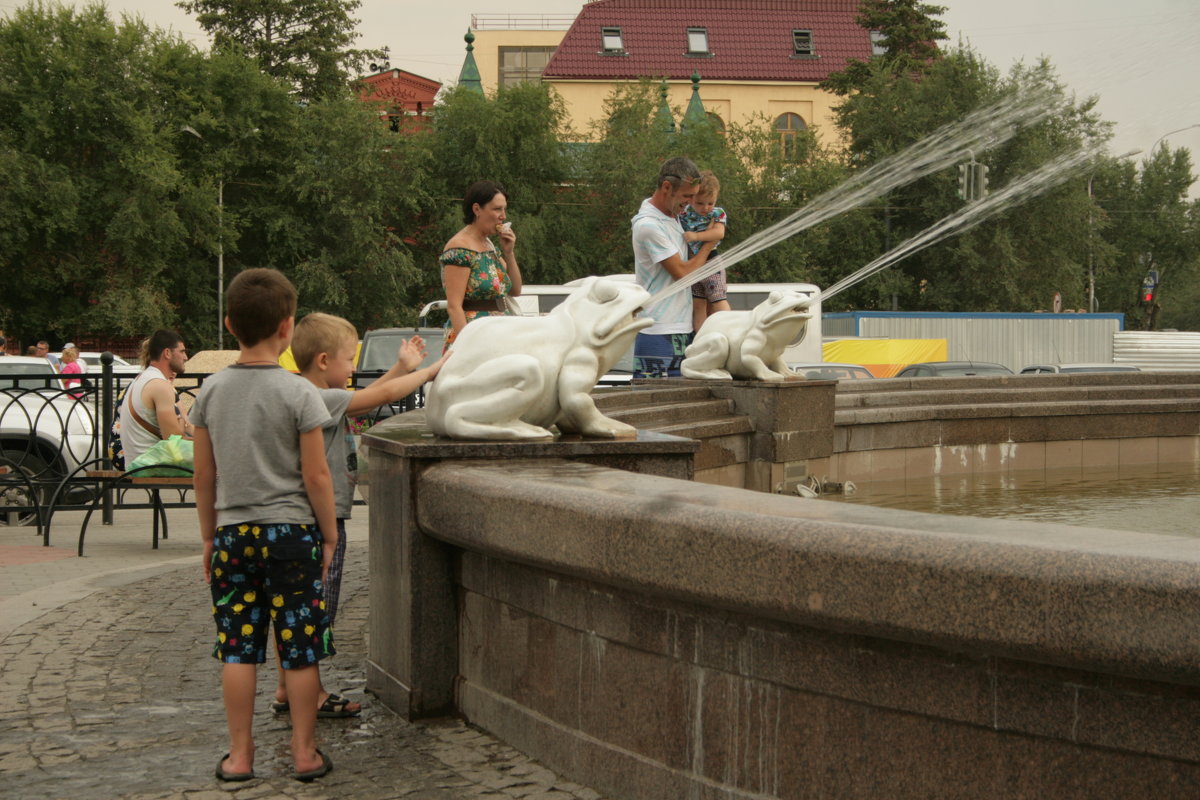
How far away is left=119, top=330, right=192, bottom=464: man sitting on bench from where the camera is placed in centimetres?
958

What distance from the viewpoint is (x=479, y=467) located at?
4.44 metres

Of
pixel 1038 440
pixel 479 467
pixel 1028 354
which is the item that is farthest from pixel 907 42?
pixel 479 467

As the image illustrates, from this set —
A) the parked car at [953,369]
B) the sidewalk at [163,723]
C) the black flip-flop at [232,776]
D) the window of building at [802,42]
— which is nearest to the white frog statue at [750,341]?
the sidewalk at [163,723]

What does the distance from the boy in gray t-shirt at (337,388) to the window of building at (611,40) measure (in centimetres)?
7080

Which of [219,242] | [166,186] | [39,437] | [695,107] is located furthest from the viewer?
[695,107]

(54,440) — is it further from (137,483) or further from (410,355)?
(410,355)

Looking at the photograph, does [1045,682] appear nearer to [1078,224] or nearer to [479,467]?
[479,467]

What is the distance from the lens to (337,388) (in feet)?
17.1

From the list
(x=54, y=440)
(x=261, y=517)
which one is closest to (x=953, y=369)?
(x=54, y=440)

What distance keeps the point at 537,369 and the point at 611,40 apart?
7196cm

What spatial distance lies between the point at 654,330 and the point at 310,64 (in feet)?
169

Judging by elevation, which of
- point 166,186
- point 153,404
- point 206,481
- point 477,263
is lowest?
point 153,404

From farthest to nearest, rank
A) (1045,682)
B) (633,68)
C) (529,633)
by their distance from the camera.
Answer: (633,68) < (529,633) < (1045,682)

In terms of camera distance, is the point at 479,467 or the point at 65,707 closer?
the point at 479,467
